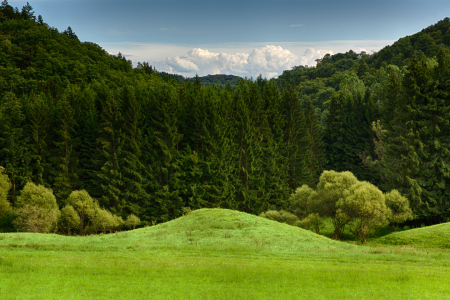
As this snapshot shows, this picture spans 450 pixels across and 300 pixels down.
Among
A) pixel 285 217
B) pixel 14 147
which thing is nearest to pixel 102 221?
pixel 14 147

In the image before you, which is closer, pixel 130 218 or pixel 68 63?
pixel 130 218

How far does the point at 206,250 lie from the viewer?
1027 inches

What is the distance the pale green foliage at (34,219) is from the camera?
4575cm

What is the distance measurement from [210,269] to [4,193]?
4546 cm

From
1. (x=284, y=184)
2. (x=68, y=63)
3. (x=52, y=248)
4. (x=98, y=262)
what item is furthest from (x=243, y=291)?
(x=68, y=63)

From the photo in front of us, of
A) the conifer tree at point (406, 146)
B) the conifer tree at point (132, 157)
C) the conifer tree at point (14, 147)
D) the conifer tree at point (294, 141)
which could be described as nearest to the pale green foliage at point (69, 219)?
the conifer tree at point (132, 157)

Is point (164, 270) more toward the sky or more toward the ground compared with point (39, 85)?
more toward the ground

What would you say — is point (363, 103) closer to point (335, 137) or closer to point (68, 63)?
point (335, 137)

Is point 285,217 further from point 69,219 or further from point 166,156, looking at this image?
point 69,219

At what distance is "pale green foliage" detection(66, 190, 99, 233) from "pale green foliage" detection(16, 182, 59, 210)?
2705 millimetres

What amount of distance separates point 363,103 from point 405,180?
3821cm

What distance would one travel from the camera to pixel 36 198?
48.0m

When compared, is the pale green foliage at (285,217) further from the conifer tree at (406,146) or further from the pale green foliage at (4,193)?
the pale green foliage at (4,193)

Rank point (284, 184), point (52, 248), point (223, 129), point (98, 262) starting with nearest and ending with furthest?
point (98, 262) → point (52, 248) → point (223, 129) → point (284, 184)
